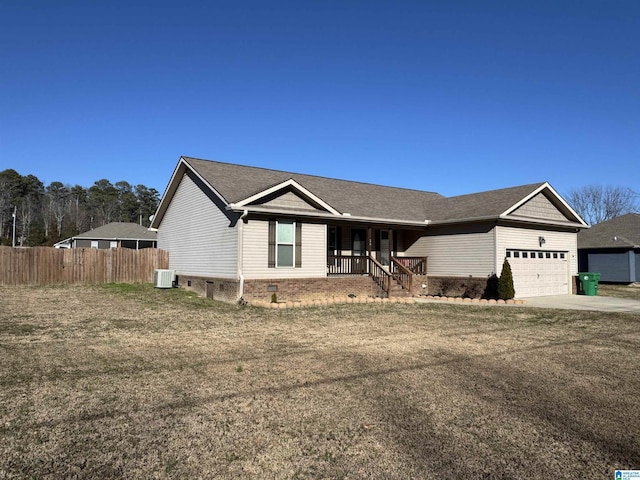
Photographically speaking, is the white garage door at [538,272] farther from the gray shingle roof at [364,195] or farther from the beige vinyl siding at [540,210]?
the gray shingle roof at [364,195]

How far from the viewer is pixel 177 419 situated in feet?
14.1

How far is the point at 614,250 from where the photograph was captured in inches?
1062

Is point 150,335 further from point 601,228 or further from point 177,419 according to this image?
point 601,228

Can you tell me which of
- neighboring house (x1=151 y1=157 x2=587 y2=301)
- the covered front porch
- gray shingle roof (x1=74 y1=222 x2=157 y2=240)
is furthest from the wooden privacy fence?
gray shingle roof (x1=74 y1=222 x2=157 y2=240)

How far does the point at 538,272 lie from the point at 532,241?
149 centimetres

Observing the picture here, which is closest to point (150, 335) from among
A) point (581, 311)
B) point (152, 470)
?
point (152, 470)

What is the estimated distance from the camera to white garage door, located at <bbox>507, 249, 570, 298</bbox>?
59.5 ft

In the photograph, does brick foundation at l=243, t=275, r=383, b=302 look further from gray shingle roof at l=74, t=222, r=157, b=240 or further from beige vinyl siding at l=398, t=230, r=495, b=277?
gray shingle roof at l=74, t=222, r=157, b=240

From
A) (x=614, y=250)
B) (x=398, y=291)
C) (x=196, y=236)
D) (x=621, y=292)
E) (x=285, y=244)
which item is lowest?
(x=621, y=292)

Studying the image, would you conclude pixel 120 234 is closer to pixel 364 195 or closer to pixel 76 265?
pixel 76 265

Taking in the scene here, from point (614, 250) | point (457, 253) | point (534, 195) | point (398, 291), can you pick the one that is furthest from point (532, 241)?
point (614, 250)

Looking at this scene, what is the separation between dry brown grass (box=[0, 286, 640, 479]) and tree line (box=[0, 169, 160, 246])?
203ft

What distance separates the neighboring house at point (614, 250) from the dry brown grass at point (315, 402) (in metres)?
20.8

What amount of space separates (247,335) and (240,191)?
25.4 ft
